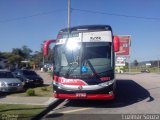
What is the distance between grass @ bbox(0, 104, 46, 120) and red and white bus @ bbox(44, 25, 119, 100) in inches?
62.4

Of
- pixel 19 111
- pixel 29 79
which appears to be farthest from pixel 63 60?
pixel 29 79

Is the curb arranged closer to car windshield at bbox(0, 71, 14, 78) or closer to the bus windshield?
the bus windshield

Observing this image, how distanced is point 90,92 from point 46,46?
2.94 metres

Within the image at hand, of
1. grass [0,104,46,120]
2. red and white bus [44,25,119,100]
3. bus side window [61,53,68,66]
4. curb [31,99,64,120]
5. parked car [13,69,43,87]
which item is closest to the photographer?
grass [0,104,46,120]

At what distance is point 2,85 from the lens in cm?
1805

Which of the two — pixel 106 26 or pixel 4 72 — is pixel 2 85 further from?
pixel 106 26

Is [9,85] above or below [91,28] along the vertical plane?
below

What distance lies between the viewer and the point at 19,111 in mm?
11117

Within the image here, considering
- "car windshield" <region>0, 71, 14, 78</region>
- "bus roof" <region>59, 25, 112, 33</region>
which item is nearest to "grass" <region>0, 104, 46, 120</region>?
"bus roof" <region>59, 25, 112, 33</region>

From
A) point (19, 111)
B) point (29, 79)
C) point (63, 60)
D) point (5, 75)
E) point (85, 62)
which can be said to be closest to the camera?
point (19, 111)

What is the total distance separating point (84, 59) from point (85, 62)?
16cm

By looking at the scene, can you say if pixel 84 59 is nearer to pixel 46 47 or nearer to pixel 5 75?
pixel 46 47

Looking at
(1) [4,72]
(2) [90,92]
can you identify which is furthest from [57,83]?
(1) [4,72]

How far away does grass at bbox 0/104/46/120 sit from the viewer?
9.95m
